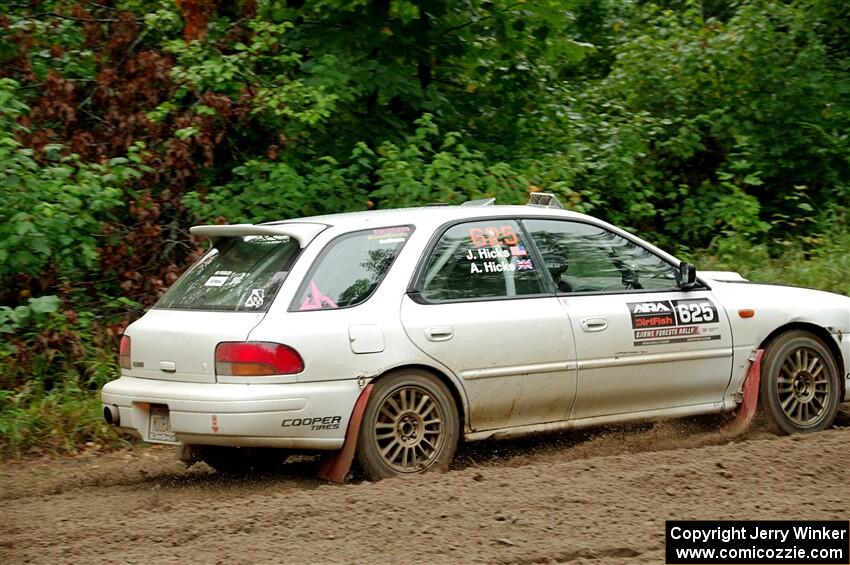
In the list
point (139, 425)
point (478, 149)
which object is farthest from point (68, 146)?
point (139, 425)

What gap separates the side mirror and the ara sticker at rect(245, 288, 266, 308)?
2844mm

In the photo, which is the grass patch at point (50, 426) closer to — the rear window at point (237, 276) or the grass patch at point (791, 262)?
the rear window at point (237, 276)

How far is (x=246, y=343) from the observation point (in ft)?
20.3

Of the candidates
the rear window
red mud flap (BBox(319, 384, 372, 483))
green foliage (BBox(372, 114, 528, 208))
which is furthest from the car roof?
green foliage (BBox(372, 114, 528, 208))

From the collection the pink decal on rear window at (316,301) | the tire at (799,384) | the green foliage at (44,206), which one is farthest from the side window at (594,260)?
the green foliage at (44,206)

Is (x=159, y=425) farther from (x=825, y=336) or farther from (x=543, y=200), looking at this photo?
(x=825, y=336)

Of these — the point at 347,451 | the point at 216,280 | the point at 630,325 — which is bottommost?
the point at 347,451

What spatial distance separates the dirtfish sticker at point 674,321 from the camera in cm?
738

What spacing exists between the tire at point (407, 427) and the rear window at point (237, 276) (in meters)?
0.84

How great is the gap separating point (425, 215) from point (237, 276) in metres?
1.21

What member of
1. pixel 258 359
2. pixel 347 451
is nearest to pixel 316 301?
pixel 258 359

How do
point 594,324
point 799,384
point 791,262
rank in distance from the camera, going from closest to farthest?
point 594,324 < point 799,384 < point 791,262

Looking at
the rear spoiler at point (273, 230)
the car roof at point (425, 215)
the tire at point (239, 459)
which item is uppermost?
the car roof at point (425, 215)

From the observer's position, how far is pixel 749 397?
7680 mm
